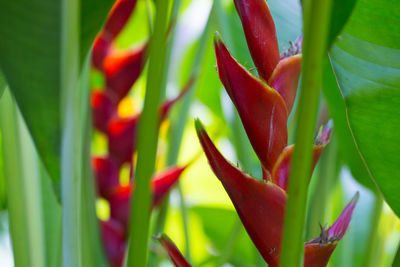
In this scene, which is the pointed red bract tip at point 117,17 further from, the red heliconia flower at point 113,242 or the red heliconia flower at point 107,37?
the red heliconia flower at point 113,242

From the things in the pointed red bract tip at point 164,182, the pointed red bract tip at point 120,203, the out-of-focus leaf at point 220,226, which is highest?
the pointed red bract tip at point 164,182

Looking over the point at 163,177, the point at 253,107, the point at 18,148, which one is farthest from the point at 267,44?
the point at 163,177

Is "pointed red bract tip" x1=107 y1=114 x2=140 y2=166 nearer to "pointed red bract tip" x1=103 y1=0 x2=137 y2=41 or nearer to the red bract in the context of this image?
"pointed red bract tip" x1=103 y1=0 x2=137 y2=41

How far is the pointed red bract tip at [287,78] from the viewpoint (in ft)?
0.80

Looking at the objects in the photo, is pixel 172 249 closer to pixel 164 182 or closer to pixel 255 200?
pixel 255 200

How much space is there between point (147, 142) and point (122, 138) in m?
0.35

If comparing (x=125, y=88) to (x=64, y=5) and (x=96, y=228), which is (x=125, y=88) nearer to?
(x=96, y=228)

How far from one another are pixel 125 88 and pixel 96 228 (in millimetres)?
202

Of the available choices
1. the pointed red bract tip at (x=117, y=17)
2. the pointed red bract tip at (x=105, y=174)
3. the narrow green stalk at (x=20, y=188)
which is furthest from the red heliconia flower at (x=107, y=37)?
the narrow green stalk at (x=20, y=188)

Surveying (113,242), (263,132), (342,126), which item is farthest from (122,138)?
(263,132)

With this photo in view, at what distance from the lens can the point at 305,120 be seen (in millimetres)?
171

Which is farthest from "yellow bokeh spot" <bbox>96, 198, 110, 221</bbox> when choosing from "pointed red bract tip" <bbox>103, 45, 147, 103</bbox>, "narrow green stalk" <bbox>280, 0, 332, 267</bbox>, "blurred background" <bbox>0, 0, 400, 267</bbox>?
"narrow green stalk" <bbox>280, 0, 332, 267</bbox>

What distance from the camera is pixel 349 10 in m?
0.21

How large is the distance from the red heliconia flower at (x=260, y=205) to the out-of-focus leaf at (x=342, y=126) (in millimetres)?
135
